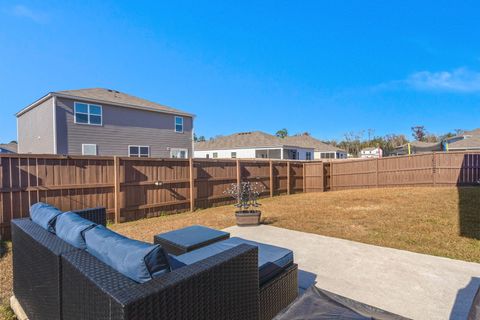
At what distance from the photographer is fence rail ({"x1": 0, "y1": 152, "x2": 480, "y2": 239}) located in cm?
573

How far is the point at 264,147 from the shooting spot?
25.2 meters

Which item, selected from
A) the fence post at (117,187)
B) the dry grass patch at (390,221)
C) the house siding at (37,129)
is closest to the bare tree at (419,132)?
the dry grass patch at (390,221)

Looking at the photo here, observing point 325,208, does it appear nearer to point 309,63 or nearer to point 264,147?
point 309,63

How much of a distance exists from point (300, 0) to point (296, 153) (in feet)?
57.8

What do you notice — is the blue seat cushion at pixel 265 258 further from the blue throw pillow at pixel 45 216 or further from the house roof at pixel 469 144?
the house roof at pixel 469 144

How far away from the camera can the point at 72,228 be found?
2.04 metres

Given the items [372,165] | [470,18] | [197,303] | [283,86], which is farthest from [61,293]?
[283,86]

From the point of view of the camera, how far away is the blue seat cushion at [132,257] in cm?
142

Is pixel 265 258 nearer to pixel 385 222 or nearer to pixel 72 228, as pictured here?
pixel 72 228

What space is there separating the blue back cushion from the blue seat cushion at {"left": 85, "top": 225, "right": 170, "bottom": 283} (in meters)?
0.28

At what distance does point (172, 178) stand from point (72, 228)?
6.40m

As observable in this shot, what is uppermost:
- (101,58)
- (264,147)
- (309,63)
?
(309,63)

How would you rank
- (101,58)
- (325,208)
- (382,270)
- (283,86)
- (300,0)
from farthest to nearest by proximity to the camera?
1. (283,86)
2. (101,58)
3. (300,0)
4. (325,208)
5. (382,270)

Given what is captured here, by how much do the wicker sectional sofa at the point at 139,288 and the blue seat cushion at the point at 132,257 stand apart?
0.05 m
